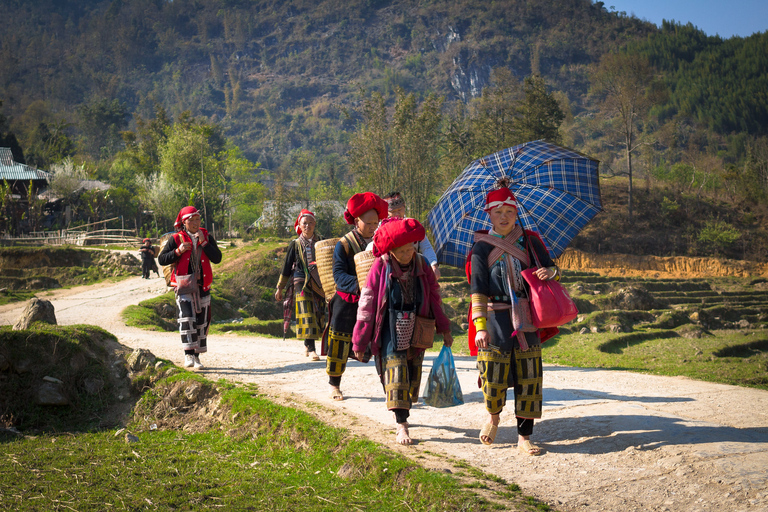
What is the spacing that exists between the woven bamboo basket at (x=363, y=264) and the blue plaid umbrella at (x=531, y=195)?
992 millimetres

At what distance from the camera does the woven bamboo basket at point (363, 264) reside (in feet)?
16.8

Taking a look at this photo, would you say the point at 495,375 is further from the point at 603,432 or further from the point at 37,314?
the point at 37,314

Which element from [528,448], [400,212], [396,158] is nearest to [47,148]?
[396,158]

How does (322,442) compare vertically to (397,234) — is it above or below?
below

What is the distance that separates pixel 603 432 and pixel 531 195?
91.0 inches

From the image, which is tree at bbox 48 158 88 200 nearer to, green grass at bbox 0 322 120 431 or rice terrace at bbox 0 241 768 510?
rice terrace at bbox 0 241 768 510

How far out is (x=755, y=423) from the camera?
15.4ft

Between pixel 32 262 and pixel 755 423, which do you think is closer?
pixel 755 423

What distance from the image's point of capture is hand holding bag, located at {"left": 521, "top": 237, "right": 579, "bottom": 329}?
424 cm

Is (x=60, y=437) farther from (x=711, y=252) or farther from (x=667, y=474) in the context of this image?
(x=711, y=252)

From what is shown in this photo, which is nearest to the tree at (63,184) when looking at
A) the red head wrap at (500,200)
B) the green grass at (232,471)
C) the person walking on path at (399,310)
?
the green grass at (232,471)

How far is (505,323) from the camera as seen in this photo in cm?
435

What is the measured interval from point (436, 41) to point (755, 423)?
639ft

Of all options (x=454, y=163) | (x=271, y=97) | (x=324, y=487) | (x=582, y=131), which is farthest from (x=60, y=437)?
(x=271, y=97)
